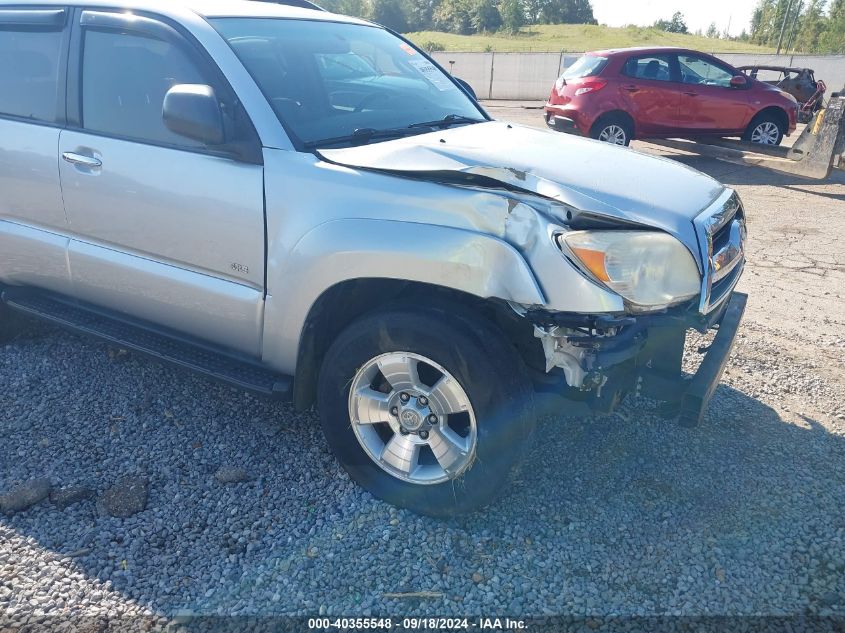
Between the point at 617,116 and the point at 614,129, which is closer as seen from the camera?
the point at 617,116

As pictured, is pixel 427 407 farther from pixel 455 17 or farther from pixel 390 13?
pixel 390 13

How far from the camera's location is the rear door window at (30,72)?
11.3ft

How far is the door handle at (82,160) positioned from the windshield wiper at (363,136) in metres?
1.13

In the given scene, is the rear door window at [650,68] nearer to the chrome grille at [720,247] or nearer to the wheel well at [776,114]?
the wheel well at [776,114]

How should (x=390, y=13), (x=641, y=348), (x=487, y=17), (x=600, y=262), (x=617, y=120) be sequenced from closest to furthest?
(x=600, y=262) → (x=641, y=348) → (x=617, y=120) → (x=487, y=17) → (x=390, y=13)

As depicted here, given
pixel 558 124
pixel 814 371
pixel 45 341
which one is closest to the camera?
pixel 814 371

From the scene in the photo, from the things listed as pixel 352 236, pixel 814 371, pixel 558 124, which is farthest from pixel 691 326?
pixel 558 124

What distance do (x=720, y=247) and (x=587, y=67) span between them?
9433mm

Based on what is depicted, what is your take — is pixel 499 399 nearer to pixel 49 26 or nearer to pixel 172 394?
pixel 172 394

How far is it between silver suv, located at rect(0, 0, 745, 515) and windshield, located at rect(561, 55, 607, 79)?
8.30 metres

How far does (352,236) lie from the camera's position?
8.29 ft

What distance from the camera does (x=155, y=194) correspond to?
3.00m

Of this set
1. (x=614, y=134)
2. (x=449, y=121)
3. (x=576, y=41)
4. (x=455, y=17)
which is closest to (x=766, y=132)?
(x=614, y=134)

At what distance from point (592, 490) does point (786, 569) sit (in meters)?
0.79
